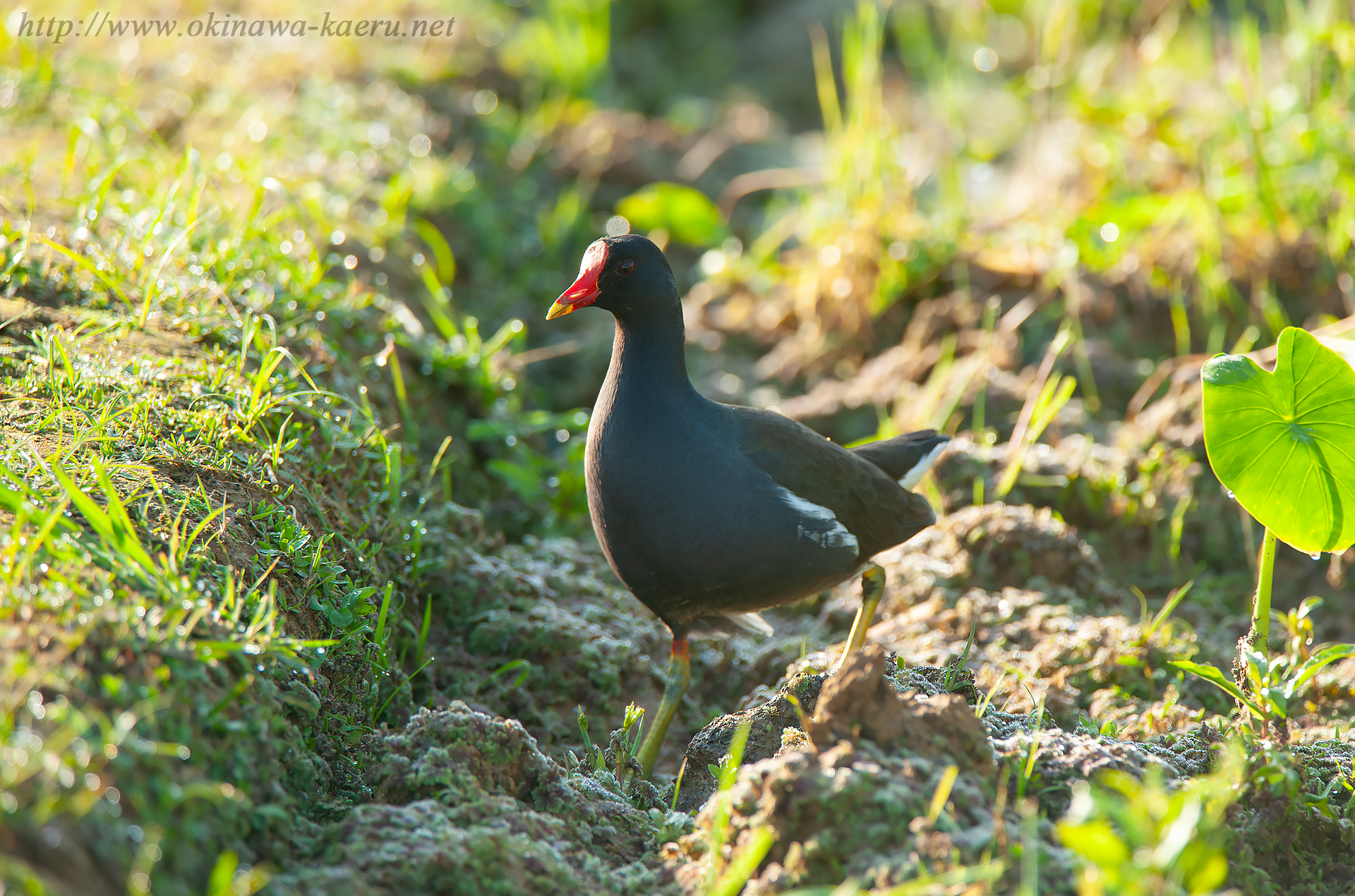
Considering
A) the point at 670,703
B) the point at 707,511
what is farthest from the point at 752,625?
the point at 707,511

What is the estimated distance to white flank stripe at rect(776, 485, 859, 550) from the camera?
3.05 m

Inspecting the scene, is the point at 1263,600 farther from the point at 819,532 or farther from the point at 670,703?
the point at 670,703

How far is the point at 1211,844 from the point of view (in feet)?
6.11

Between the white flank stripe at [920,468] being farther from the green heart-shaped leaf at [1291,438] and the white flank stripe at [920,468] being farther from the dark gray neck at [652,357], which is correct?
the green heart-shaped leaf at [1291,438]

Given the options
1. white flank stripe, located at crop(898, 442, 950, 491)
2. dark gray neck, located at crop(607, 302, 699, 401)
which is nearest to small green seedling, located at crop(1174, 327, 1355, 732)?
white flank stripe, located at crop(898, 442, 950, 491)

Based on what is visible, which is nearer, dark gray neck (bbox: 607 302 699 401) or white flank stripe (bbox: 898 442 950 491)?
dark gray neck (bbox: 607 302 699 401)

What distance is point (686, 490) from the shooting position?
2904 mm

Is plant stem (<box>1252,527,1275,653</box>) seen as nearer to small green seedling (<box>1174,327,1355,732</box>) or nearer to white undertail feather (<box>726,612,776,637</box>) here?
small green seedling (<box>1174,327,1355,732</box>)

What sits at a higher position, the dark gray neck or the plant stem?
the dark gray neck

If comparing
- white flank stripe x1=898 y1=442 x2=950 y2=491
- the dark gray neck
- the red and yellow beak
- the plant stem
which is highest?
the red and yellow beak

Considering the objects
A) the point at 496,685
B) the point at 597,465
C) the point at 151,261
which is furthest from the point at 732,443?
the point at 151,261

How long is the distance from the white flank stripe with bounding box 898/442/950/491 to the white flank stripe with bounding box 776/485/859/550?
0.70m

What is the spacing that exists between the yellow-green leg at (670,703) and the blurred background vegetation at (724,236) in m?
0.76

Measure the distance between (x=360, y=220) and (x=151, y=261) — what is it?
3.92ft
